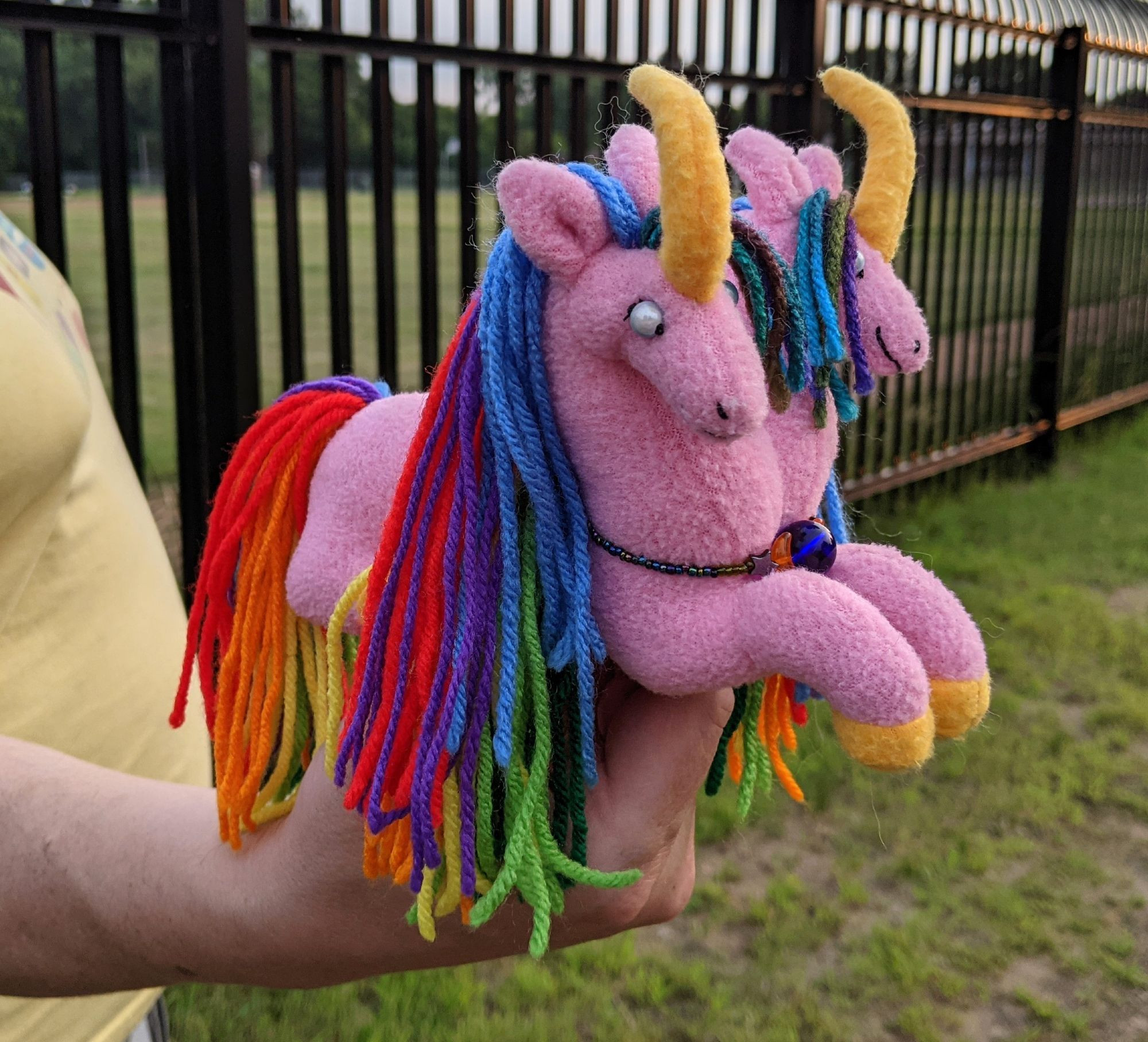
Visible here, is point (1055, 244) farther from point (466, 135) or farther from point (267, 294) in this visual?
point (267, 294)

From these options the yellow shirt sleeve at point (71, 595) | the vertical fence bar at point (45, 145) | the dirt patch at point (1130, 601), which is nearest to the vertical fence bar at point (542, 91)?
the vertical fence bar at point (45, 145)

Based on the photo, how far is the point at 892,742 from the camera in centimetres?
72

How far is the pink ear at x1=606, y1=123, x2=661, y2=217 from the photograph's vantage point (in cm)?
78

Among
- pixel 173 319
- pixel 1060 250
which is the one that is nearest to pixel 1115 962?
pixel 173 319

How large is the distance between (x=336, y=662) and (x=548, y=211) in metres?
0.36

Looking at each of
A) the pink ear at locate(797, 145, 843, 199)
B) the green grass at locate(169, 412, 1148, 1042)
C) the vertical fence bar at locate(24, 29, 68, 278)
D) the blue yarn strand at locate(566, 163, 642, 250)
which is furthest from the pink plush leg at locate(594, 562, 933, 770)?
the vertical fence bar at locate(24, 29, 68, 278)

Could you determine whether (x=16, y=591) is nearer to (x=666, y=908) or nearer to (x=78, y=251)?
(x=666, y=908)

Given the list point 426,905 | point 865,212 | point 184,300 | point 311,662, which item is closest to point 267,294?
point 184,300

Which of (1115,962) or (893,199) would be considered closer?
(893,199)

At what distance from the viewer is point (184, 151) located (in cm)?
233

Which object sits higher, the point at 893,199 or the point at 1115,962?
the point at 893,199

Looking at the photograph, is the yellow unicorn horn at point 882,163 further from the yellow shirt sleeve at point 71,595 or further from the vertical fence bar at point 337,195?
the vertical fence bar at point 337,195

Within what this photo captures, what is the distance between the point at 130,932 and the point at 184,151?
189cm

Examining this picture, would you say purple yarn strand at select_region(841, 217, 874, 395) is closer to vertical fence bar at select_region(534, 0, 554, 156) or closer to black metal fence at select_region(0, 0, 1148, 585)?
black metal fence at select_region(0, 0, 1148, 585)
